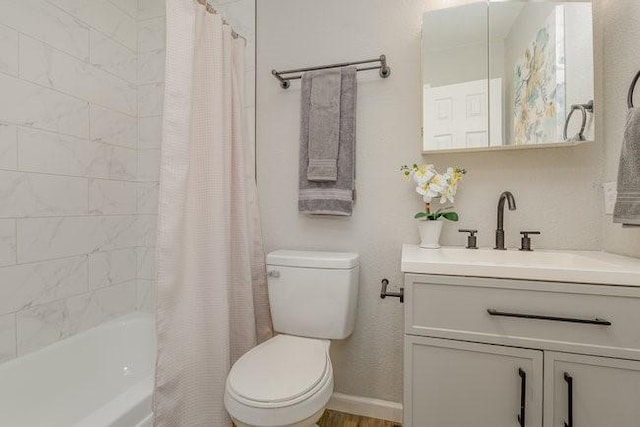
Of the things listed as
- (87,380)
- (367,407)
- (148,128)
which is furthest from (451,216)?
(87,380)

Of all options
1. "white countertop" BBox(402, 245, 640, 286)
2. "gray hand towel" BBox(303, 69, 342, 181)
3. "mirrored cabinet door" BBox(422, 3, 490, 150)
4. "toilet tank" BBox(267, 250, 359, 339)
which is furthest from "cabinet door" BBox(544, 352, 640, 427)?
"gray hand towel" BBox(303, 69, 342, 181)

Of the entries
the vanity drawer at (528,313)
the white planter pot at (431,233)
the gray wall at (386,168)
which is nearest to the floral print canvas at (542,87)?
the gray wall at (386,168)

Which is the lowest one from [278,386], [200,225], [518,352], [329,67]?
[278,386]

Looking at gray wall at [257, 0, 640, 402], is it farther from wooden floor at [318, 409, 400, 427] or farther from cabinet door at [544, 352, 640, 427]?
cabinet door at [544, 352, 640, 427]

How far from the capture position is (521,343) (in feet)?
3.03

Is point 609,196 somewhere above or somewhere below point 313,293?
above

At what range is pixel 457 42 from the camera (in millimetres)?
1390

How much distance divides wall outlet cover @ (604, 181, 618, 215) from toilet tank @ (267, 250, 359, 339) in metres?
1.02

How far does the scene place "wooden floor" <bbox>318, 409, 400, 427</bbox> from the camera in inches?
59.7

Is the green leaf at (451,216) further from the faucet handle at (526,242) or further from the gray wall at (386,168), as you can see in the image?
the faucet handle at (526,242)

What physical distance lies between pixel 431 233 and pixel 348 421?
1.01 meters

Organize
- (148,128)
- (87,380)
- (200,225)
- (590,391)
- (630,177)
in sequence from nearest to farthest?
(590,391)
(630,177)
(200,225)
(87,380)
(148,128)

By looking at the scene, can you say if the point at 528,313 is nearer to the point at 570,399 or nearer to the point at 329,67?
the point at 570,399

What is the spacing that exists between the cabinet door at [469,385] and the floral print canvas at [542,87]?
0.88 m
